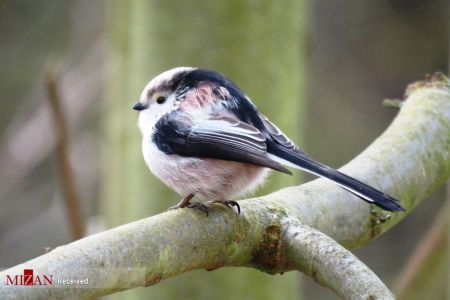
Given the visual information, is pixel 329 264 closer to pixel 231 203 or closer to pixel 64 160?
pixel 231 203

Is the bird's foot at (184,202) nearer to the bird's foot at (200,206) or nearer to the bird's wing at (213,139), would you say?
the bird's foot at (200,206)

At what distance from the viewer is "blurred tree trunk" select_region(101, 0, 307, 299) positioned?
10.4 ft

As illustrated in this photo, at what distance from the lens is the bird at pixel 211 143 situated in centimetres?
242

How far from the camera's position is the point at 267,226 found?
2.14m

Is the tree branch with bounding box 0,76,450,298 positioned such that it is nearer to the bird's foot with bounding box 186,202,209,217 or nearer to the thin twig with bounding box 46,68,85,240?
the bird's foot with bounding box 186,202,209,217

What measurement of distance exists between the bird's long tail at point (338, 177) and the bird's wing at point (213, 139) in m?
0.05

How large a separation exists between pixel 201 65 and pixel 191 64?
0.04 m

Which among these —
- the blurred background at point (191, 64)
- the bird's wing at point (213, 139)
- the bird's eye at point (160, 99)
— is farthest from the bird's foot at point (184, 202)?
the blurred background at point (191, 64)

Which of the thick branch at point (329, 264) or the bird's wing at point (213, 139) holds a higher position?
the bird's wing at point (213, 139)

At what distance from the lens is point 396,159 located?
8.23 ft

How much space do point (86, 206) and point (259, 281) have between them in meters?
2.97

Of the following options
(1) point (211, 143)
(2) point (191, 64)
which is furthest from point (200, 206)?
(2) point (191, 64)

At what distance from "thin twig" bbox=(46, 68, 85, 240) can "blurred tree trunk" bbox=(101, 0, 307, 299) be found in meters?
0.32

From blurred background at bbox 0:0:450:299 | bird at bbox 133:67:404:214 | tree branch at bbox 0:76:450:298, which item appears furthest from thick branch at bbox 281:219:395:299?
blurred background at bbox 0:0:450:299
